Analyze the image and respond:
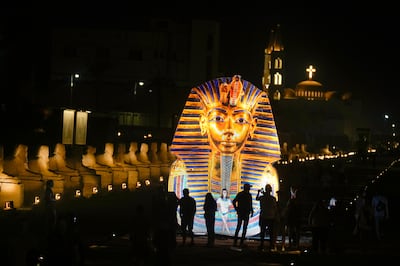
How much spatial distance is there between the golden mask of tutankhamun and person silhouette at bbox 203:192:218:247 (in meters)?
1.36

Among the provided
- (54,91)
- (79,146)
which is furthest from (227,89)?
(54,91)

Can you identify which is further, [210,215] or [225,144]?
[225,144]

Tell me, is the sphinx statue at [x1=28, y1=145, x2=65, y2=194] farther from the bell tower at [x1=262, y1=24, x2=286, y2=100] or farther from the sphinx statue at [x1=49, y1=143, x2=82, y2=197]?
the bell tower at [x1=262, y1=24, x2=286, y2=100]

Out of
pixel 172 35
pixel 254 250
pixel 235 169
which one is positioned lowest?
pixel 254 250

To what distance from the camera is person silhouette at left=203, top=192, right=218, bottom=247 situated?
20.8m

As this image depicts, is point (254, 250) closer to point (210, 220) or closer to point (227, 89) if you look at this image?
point (210, 220)

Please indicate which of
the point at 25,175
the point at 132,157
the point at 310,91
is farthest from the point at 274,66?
the point at 25,175

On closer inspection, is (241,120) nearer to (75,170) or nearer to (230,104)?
(230,104)

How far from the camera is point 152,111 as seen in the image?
267ft

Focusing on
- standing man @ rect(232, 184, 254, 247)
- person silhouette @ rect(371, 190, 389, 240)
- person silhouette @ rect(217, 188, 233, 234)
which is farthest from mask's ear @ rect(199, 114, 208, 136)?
person silhouette @ rect(371, 190, 389, 240)

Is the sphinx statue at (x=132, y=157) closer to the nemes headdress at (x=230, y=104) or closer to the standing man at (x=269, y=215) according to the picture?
the nemes headdress at (x=230, y=104)

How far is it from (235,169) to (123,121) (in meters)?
55.2

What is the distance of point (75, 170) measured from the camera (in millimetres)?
31641

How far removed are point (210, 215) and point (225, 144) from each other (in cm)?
229
